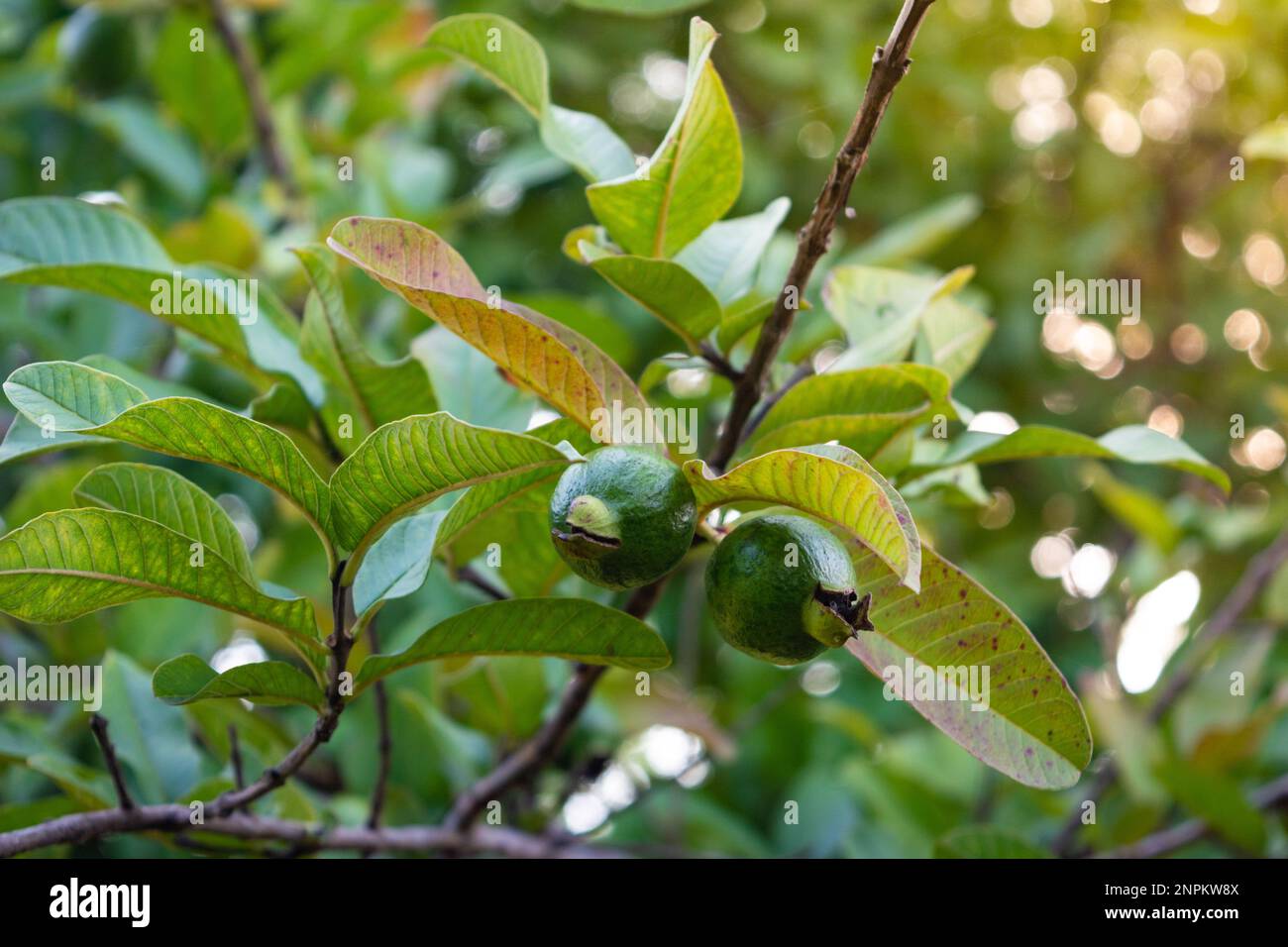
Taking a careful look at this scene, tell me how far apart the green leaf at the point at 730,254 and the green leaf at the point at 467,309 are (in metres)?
0.21

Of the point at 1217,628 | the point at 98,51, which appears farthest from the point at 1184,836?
the point at 98,51

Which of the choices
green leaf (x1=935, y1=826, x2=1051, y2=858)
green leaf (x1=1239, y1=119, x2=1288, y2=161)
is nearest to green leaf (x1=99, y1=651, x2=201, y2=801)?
green leaf (x1=935, y1=826, x2=1051, y2=858)

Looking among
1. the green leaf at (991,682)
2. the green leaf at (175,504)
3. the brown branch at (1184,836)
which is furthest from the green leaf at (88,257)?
the brown branch at (1184,836)

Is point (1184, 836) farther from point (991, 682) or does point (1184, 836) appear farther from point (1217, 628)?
point (991, 682)

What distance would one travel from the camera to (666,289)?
0.77 metres

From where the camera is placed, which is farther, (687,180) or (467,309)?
(687,180)

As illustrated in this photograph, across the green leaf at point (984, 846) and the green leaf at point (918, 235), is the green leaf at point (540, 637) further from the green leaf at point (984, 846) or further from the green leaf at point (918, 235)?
the green leaf at point (918, 235)

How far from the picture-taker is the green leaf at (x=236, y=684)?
0.71m

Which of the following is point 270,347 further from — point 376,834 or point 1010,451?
point 1010,451

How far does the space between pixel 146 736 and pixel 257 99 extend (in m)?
1.00

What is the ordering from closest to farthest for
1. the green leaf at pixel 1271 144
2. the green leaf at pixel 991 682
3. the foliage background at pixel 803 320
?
the green leaf at pixel 991 682, the green leaf at pixel 1271 144, the foliage background at pixel 803 320

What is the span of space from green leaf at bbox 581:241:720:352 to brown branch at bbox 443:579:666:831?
21cm
